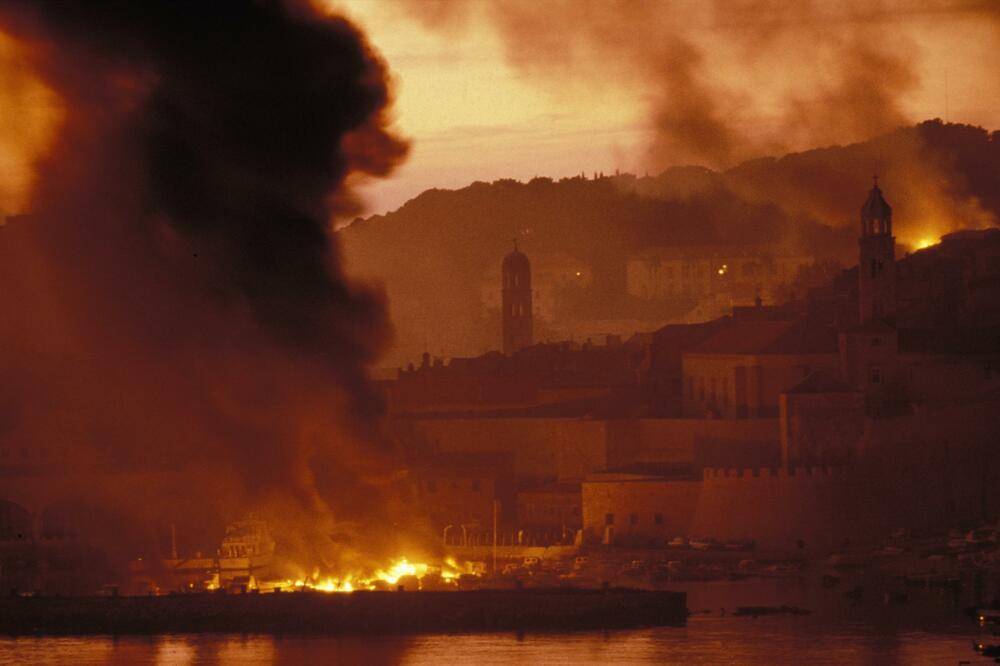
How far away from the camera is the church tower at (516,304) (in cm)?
9762

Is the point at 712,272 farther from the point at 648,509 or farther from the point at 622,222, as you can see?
the point at 648,509

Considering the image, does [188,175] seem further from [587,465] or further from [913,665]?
[913,665]

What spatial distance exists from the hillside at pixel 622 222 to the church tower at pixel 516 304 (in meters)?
8.65

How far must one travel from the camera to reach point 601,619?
192 feet

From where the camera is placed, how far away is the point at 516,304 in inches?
3917

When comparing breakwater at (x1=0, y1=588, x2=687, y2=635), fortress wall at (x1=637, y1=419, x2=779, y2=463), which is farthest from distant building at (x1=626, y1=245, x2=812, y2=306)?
breakwater at (x1=0, y1=588, x2=687, y2=635)

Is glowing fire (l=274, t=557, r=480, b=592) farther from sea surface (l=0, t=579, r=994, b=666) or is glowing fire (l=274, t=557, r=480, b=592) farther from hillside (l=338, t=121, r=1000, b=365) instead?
hillside (l=338, t=121, r=1000, b=365)

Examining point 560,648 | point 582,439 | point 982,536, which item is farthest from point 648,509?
point 560,648

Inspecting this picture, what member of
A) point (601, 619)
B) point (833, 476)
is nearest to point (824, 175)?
point (833, 476)

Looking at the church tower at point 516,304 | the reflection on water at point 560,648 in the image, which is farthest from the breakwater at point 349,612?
the church tower at point 516,304

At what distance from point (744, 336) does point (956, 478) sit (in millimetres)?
8997

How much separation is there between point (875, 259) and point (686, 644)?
20.5m

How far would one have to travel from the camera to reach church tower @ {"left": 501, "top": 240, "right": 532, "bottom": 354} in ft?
320

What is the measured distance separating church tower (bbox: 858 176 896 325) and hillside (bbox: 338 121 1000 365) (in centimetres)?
2825
